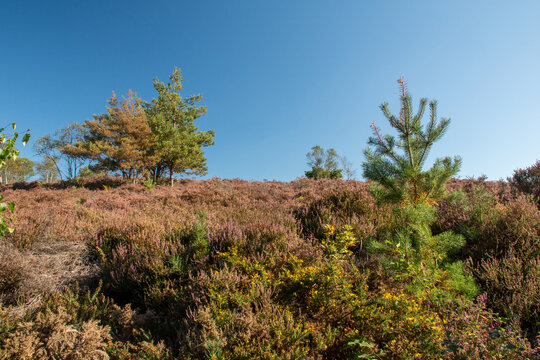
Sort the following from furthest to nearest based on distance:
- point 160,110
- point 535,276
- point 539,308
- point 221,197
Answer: point 160,110 < point 221,197 < point 535,276 < point 539,308

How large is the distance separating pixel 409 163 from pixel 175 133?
2109 centimetres

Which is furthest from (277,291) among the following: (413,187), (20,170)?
(20,170)

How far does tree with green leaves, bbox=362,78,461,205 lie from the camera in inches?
133

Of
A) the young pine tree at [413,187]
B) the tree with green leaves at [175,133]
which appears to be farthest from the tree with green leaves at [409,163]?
the tree with green leaves at [175,133]

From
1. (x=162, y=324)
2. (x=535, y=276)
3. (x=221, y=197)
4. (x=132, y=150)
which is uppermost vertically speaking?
(x=132, y=150)

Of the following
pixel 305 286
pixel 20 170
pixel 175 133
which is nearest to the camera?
pixel 305 286

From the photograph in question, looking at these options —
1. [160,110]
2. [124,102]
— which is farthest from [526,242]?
[124,102]

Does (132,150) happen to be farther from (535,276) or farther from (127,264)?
(535,276)

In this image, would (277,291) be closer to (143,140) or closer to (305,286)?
(305,286)

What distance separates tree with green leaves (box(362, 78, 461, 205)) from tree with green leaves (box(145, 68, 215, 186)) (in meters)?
19.7

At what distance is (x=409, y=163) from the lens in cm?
355

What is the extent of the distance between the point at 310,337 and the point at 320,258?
41.3 inches

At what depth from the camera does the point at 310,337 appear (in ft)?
7.64

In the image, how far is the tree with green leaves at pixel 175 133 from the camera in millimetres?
21125
